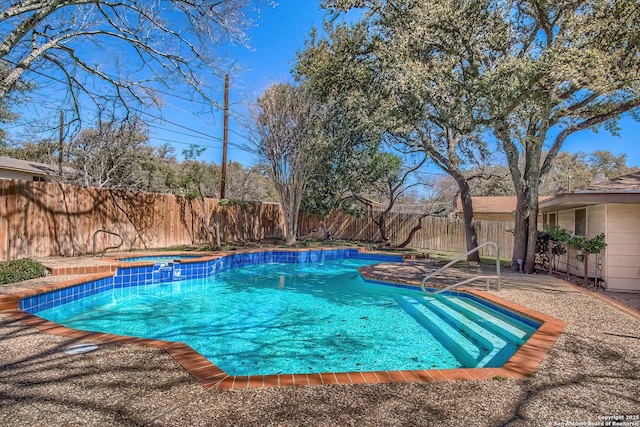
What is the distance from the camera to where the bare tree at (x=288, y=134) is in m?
13.3

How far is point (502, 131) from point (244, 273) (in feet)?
23.7

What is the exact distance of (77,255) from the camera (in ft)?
29.4

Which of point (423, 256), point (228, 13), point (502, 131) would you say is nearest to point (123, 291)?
point (228, 13)

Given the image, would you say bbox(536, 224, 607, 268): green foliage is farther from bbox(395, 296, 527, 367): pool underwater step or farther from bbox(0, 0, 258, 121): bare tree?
bbox(0, 0, 258, 121): bare tree

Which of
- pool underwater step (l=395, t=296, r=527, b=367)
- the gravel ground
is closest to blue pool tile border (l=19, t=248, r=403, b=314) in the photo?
the gravel ground

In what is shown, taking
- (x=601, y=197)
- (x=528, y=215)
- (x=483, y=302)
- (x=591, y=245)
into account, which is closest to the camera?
(x=483, y=302)

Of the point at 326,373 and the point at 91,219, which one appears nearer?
the point at 326,373

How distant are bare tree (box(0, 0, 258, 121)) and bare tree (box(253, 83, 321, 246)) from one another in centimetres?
706

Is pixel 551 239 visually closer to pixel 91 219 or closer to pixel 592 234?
pixel 592 234

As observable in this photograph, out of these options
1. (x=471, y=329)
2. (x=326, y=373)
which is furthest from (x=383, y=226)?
(x=326, y=373)

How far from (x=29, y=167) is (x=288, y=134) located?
1263 centimetres

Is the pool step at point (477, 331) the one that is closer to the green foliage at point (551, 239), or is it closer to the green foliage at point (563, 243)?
the green foliage at point (563, 243)

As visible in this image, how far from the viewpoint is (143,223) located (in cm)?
1117

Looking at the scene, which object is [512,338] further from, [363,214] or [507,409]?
[363,214]
